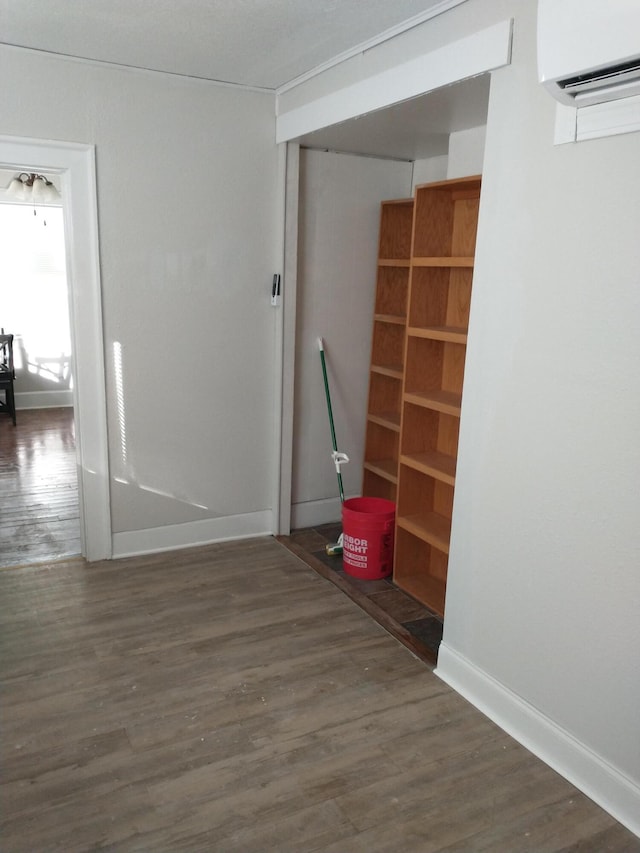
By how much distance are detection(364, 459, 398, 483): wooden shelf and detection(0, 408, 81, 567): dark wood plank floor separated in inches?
67.4

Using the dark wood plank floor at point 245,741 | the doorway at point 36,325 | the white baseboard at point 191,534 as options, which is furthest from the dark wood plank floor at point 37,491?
the dark wood plank floor at point 245,741

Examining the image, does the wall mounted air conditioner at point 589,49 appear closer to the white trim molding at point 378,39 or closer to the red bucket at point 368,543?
the white trim molding at point 378,39

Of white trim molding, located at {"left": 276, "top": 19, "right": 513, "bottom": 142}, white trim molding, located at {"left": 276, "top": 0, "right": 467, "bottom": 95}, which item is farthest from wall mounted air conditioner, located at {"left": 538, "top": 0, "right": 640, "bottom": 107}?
white trim molding, located at {"left": 276, "top": 0, "right": 467, "bottom": 95}

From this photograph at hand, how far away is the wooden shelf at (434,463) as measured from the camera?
3.10m

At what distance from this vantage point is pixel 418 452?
11.3 ft

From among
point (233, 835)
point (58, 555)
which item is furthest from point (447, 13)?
point (58, 555)

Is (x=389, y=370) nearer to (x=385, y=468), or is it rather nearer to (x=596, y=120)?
(x=385, y=468)

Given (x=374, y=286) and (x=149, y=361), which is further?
(x=374, y=286)

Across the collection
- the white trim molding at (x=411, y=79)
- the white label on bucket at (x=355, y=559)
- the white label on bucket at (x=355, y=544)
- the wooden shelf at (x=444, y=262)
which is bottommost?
the white label on bucket at (x=355, y=559)

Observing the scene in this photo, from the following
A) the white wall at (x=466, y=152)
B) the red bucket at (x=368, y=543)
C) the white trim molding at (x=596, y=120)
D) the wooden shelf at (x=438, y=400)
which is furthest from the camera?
the red bucket at (x=368, y=543)

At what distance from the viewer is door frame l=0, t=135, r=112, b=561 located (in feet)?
10.5

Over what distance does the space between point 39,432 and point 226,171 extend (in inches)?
149

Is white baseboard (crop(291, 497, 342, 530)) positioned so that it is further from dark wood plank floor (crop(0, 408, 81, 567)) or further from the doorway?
the doorway

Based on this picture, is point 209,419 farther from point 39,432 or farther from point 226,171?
point 39,432
